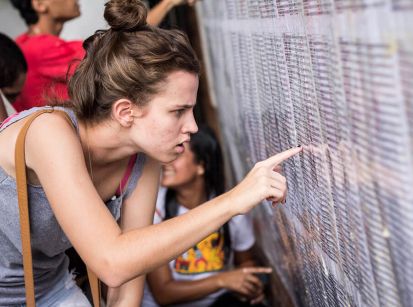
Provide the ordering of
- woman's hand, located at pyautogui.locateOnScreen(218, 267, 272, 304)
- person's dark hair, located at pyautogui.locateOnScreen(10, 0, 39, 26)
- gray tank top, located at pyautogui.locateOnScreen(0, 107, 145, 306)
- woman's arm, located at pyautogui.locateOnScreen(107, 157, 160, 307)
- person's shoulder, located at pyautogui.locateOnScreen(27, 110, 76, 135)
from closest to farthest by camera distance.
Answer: person's shoulder, located at pyautogui.locateOnScreen(27, 110, 76, 135)
gray tank top, located at pyautogui.locateOnScreen(0, 107, 145, 306)
woman's arm, located at pyautogui.locateOnScreen(107, 157, 160, 307)
woman's hand, located at pyautogui.locateOnScreen(218, 267, 272, 304)
person's dark hair, located at pyautogui.locateOnScreen(10, 0, 39, 26)

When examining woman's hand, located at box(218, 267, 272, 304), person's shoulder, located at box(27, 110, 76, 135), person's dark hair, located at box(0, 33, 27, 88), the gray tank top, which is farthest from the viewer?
woman's hand, located at box(218, 267, 272, 304)

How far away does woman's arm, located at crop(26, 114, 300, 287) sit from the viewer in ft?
4.06

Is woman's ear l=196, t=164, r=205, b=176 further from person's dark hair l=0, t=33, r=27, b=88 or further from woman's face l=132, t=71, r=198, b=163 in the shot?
woman's face l=132, t=71, r=198, b=163

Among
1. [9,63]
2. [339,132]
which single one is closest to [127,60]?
[339,132]

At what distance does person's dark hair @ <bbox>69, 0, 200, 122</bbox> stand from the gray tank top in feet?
0.29

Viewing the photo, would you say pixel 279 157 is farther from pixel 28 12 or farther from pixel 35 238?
pixel 28 12

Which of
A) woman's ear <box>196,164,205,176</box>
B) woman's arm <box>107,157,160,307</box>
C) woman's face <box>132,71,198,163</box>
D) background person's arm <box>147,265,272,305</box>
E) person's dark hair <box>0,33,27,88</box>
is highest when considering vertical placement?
person's dark hair <box>0,33,27,88</box>

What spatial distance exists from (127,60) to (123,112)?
0.12 m

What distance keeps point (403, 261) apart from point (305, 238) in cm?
66

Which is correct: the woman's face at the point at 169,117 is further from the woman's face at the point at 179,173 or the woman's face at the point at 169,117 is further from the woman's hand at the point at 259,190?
the woman's face at the point at 179,173

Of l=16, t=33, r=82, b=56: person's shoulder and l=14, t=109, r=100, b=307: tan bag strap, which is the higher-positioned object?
l=16, t=33, r=82, b=56: person's shoulder

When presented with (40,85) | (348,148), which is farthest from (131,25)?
(40,85)

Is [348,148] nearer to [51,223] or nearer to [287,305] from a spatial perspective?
[51,223]

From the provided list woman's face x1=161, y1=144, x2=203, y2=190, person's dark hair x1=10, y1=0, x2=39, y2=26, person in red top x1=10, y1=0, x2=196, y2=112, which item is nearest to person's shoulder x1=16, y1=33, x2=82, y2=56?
person in red top x1=10, y1=0, x2=196, y2=112
